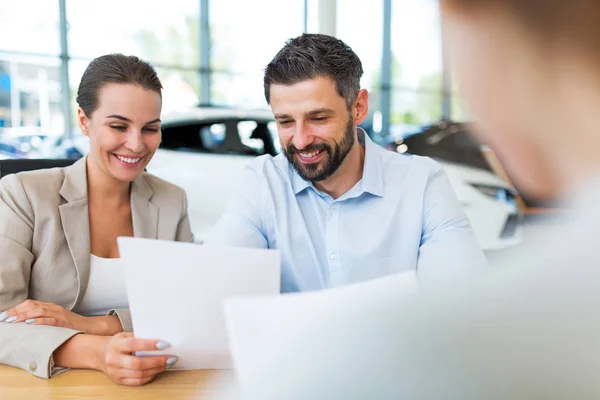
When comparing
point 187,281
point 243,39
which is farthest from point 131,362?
point 243,39

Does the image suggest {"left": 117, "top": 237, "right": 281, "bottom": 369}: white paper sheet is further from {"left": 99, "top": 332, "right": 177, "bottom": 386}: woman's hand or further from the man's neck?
the man's neck

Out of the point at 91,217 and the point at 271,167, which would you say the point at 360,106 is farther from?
the point at 91,217

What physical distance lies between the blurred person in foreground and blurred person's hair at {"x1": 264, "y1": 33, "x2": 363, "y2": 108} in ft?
3.79

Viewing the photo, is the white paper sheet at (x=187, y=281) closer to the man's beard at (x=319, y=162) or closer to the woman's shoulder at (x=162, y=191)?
the man's beard at (x=319, y=162)

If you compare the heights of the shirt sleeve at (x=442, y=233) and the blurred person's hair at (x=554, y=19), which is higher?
the blurred person's hair at (x=554, y=19)

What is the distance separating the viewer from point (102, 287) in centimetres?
164

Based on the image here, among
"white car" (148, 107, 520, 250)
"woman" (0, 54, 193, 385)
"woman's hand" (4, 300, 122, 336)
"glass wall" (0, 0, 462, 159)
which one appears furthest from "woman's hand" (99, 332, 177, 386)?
"glass wall" (0, 0, 462, 159)

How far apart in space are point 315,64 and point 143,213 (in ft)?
2.10

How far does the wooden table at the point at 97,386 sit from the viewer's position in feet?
3.58

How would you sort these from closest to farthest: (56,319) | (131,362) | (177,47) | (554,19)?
(554,19), (131,362), (56,319), (177,47)

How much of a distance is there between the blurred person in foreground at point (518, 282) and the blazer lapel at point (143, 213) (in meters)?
1.38

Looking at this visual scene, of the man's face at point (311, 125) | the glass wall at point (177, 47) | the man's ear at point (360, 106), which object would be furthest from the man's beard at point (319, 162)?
the glass wall at point (177, 47)

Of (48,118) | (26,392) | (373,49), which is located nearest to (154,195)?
(26,392)

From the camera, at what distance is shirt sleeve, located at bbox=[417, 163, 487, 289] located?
4.83ft
